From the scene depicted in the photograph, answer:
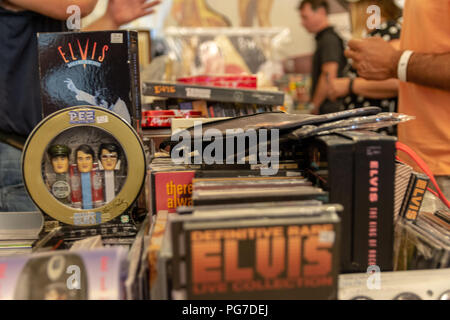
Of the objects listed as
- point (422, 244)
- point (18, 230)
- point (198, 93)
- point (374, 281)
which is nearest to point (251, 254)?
point (374, 281)

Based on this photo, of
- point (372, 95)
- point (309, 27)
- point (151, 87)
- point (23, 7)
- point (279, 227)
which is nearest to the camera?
point (279, 227)

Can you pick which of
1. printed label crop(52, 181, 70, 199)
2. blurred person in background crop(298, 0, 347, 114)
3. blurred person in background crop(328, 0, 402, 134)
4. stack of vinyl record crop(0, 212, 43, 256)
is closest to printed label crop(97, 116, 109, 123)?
printed label crop(52, 181, 70, 199)

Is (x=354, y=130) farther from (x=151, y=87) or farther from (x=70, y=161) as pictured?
(x=151, y=87)

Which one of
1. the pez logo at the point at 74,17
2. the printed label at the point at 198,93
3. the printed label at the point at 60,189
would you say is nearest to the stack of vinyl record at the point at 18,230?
the printed label at the point at 60,189

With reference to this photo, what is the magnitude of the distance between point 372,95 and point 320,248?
5.27 feet

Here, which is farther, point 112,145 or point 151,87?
point 151,87

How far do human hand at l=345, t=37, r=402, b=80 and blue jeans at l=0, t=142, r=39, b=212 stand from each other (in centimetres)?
129

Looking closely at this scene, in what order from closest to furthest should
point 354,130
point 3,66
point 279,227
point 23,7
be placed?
point 279,227 < point 354,130 < point 23,7 < point 3,66

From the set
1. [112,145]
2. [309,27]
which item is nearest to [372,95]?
[112,145]

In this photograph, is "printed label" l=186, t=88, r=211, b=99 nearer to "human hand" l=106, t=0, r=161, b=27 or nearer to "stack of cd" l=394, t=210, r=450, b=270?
"human hand" l=106, t=0, r=161, b=27

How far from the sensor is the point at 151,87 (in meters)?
1.49
